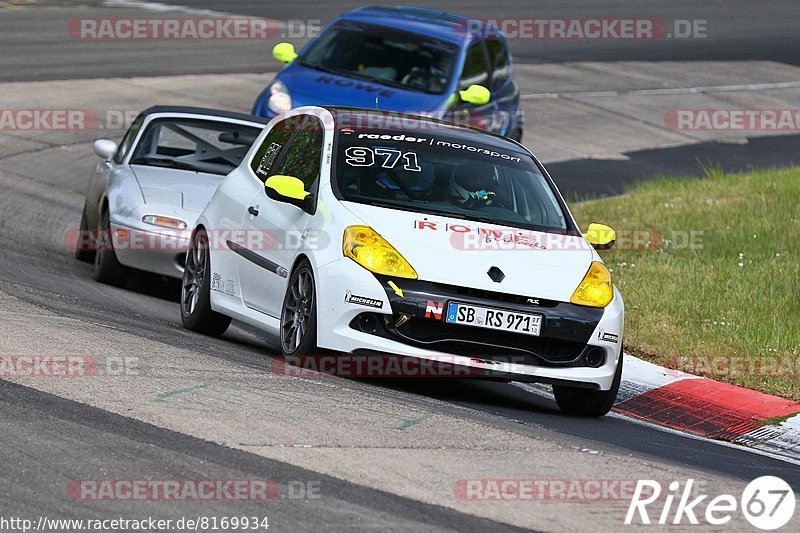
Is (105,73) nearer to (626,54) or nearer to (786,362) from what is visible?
(626,54)

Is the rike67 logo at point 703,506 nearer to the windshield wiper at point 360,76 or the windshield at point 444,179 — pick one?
the windshield at point 444,179

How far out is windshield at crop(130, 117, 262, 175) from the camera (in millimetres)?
13203

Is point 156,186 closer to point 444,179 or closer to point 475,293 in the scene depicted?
point 444,179

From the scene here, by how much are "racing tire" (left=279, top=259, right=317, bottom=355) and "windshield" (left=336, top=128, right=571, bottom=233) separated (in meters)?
0.58

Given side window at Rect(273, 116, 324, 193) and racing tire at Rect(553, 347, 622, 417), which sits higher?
side window at Rect(273, 116, 324, 193)

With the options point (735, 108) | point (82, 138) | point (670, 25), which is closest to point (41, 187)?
point (82, 138)

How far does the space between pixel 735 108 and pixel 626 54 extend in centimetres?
452

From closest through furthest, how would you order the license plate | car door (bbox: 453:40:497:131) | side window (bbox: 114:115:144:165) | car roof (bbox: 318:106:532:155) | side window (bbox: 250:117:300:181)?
the license plate → car roof (bbox: 318:106:532:155) → side window (bbox: 250:117:300:181) → side window (bbox: 114:115:144:165) → car door (bbox: 453:40:497:131)

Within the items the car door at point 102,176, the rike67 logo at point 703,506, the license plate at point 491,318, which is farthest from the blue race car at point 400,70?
the rike67 logo at point 703,506

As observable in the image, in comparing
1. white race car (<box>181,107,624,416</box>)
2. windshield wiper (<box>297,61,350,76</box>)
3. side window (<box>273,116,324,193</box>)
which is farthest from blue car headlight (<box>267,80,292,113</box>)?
side window (<box>273,116,324,193</box>)

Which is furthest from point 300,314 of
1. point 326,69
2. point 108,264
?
point 326,69

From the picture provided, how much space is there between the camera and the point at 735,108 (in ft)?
86.3

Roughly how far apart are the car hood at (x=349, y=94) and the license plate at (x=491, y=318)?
7.22m

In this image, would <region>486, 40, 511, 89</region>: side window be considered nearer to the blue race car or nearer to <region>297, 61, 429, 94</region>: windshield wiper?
the blue race car
